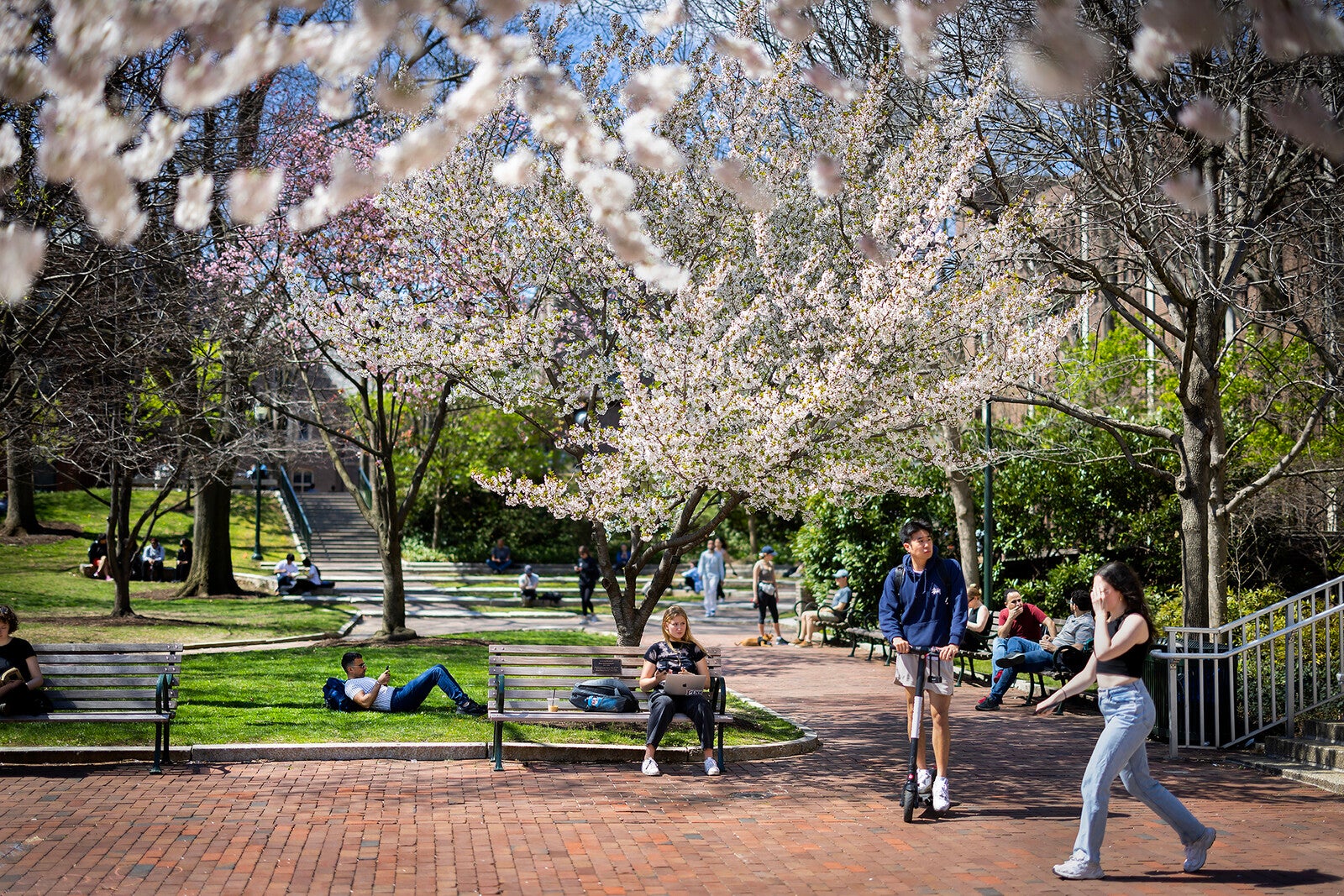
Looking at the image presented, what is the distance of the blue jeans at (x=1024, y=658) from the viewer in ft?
41.1

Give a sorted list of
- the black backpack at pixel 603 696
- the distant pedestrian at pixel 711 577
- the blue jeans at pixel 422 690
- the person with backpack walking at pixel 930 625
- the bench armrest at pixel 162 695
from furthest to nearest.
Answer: the distant pedestrian at pixel 711 577, the blue jeans at pixel 422 690, the black backpack at pixel 603 696, the bench armrest at pixel 162 695, the person with backpack walking at pixel 930 625

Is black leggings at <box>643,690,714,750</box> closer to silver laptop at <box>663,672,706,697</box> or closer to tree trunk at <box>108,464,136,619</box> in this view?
silver laptop at <box>663,672,706,697</box>

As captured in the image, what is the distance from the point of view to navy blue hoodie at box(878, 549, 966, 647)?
24.6 ft

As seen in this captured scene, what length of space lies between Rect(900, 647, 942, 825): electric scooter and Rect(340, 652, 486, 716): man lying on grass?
13.7 ft

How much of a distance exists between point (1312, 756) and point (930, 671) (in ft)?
12.2

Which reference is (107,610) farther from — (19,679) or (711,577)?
(19,679)

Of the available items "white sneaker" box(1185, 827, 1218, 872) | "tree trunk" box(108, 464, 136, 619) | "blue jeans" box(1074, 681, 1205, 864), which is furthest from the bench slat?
"tree trunk" box(108, 464, 136, 619)

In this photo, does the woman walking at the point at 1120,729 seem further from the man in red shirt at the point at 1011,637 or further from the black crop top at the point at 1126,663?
the man in red shirt at the point at 1011,637

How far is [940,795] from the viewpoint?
24.0 feet

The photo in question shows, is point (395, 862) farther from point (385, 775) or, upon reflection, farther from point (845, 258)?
point (845, 258)

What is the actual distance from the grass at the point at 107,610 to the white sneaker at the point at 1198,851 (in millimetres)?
10999

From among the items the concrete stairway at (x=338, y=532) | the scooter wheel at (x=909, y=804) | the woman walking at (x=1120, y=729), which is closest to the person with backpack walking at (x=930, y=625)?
the scooter wheel at (x=909, y=804)

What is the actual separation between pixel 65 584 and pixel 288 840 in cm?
2078

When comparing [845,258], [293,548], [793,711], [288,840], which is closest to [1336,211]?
[845,258]
